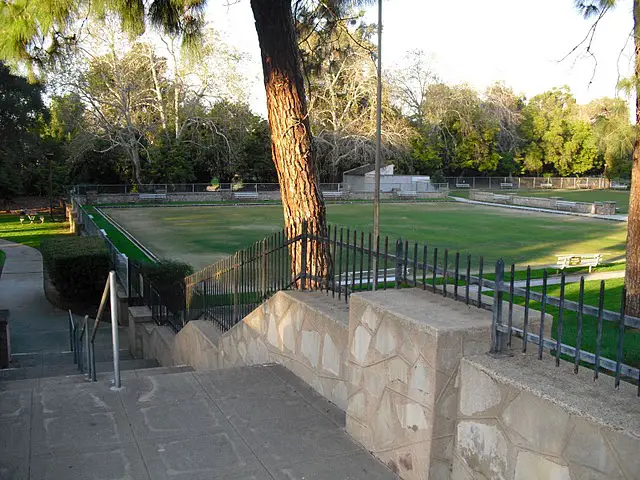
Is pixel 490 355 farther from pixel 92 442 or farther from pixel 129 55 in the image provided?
pixel 129 55

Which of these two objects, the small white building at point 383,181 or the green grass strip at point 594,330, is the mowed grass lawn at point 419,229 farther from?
the small white building at point 383,181

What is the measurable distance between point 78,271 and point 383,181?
43660 mm

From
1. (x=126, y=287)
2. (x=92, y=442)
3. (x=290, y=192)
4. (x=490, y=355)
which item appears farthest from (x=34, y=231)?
(x=490, y=355)

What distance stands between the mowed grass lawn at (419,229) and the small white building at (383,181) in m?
10.3

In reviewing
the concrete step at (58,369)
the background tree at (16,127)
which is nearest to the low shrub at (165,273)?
the concrete step at (58,369)

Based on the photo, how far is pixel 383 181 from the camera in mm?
55969

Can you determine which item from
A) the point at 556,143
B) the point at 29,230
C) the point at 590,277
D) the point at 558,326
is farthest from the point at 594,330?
the point at 556,143

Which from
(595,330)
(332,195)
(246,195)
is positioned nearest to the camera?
(595,330)

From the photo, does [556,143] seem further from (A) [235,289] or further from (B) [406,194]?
(A) [235,289]

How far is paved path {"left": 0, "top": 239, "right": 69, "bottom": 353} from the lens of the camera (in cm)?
1211

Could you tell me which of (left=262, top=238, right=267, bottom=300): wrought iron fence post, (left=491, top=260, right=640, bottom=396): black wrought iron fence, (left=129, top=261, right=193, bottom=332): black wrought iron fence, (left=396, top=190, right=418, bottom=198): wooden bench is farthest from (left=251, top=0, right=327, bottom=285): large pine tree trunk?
(left=396, top=190, right=418, bottom=198): wooden bench

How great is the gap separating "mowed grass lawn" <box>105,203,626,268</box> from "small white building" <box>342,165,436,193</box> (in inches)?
405

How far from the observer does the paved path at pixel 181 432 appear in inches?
153

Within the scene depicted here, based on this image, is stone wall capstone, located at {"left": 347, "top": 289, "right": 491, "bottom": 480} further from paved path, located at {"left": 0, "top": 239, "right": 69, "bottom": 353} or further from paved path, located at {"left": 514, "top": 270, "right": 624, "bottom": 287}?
paved path, located at {"left": 514, "top": 270, "right": 624, "bottom": 287}
